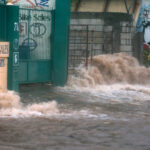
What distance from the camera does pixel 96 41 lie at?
14469 mm

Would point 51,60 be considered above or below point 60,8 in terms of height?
below

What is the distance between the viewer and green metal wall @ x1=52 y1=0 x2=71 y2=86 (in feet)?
42.4

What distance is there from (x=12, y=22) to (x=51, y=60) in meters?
2.64

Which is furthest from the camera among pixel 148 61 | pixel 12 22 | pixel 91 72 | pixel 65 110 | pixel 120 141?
pixel 148 61

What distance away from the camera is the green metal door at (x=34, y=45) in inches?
485

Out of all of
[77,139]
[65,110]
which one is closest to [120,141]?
[77,139]

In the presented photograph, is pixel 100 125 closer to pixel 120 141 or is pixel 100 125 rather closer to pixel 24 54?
pixel 120 141

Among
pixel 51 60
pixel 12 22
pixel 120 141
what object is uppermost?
pixel 12 22

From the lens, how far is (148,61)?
16.6m

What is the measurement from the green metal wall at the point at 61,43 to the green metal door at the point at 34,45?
0.52 feet

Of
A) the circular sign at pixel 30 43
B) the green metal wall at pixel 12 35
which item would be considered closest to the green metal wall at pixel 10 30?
the green metal wall at pixel 12 35

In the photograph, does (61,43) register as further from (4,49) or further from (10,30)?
(4,49)

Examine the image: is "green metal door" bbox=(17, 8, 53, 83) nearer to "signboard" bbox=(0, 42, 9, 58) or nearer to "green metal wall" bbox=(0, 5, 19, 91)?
"green metal wall" bbox=(0, 5, 19, 91)

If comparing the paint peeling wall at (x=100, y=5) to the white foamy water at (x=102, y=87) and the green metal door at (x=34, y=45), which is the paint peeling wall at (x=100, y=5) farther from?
the green metal door at (x=34, y=45)
